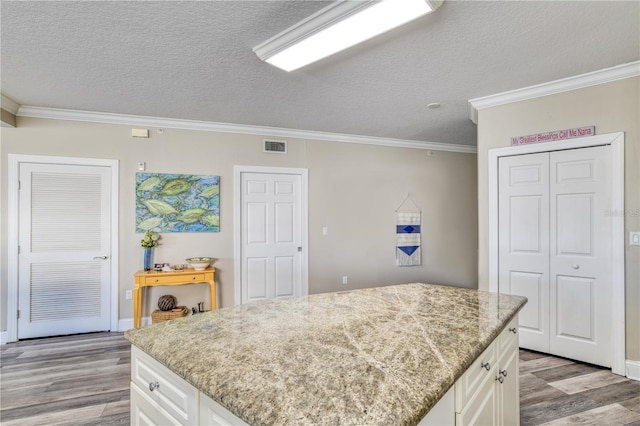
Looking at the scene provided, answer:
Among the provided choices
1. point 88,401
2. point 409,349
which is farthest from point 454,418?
point 88,401

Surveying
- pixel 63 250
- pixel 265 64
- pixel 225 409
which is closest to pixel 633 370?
pixel 225 409

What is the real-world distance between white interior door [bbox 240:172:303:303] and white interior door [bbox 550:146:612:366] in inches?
119

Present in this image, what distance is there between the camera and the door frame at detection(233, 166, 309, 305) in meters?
4.42

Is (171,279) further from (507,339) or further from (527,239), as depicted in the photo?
(527,239)

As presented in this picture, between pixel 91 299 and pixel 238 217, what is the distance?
194 cm

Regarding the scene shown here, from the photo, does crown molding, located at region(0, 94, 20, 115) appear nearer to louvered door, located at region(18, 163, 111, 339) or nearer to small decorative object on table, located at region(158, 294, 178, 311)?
louvered door, located at region(18, 163, 111, 339)

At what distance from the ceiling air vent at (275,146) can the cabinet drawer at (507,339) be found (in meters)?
3.57

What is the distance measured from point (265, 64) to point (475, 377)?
253 centimetres

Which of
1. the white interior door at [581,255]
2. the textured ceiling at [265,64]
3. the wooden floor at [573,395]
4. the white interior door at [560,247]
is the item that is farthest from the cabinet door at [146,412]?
the white interior door at [581,255]

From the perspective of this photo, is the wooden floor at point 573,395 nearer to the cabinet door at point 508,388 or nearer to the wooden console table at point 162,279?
the cabinet door at point 508,388

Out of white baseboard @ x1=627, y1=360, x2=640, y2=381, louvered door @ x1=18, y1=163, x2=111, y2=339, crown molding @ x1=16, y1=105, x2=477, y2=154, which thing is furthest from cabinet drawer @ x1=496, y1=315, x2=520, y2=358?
louvered door @ x1=18, y1=163, x2=111, y2=339

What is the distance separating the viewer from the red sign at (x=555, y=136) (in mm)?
2939

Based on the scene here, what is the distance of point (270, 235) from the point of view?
4.63m

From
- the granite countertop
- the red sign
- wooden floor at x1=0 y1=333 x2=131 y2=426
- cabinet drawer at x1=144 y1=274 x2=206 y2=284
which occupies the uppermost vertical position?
the red sign
